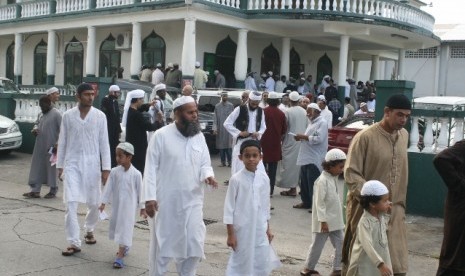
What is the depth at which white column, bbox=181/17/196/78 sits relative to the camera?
768 inches

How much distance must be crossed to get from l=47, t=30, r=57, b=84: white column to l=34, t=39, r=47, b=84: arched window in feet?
9.61

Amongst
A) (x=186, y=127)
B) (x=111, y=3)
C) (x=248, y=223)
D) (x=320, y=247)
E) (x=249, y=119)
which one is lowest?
(x=320, y=247)

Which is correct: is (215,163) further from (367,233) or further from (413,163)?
(367,233)

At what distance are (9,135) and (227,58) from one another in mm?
11287

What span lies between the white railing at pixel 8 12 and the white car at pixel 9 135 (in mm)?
15003

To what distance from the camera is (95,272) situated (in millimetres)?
5828

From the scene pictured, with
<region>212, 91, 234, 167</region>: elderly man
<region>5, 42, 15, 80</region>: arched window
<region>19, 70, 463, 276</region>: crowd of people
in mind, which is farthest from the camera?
<region>5, 42, 15, 80</region>: arched window

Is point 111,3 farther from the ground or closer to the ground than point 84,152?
farther from the ground

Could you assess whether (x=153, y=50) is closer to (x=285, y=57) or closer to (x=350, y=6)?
(x=285, y=57)

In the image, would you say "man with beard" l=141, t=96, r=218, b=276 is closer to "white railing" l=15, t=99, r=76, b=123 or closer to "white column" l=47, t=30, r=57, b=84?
"white railing" l=15, t=99, r=76, b=123

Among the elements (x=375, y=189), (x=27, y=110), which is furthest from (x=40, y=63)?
(x=375, y=189)

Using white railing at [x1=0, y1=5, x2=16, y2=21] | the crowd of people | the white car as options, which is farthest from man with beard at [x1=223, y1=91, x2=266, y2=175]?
white railing at [x1=0, y1=5, x2=16, y2=21]

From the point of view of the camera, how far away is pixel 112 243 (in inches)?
276

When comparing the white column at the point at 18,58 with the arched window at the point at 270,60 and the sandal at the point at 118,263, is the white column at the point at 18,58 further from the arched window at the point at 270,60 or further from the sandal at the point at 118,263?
the sandal at the point at 118,263
